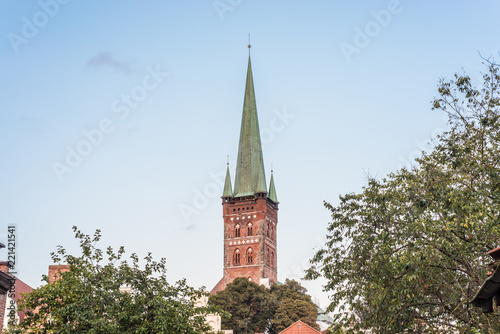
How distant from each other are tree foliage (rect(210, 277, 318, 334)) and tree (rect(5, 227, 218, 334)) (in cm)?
4106

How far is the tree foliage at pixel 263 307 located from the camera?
215ft

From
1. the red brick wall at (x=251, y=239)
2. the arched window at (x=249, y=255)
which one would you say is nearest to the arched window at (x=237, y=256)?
the red brick wall at (x=251, y=239)

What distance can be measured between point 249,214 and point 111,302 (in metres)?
70.5

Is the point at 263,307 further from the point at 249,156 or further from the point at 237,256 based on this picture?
the point at 249,156

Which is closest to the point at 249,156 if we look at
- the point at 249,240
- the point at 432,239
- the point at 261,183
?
the point at 261,183

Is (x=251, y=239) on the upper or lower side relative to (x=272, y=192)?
lower

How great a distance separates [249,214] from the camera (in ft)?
305

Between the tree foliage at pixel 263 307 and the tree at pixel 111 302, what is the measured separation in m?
41.1

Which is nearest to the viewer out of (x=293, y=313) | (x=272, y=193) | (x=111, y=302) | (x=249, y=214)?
(x=111, y=302)

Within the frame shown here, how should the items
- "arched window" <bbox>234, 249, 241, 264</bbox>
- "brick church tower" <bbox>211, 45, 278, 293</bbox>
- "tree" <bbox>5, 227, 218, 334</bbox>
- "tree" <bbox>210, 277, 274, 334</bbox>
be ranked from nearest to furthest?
"tree" <bbox>5, 227, 218, 334</bbox> < "tree" <bbox>210, 277, 274, 334</bbox> < "brick church tower" <bbox>211, 45, 278, 293</bbox> < "arched window" <bbox>234, 249, 241, 264</bbox>

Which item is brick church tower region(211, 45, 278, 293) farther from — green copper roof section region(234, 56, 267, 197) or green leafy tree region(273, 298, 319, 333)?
green leafy tree region(273, 298, 319, 333)

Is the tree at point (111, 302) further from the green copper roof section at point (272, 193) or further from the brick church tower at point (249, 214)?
the green copper roof section at point (272, 193)

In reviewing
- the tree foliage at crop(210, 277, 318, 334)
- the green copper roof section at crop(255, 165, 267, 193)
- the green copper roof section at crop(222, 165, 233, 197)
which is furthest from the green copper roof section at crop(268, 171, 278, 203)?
the tree foliage at crop(210, 277, 318, 334)

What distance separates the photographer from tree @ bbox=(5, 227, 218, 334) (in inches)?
862
